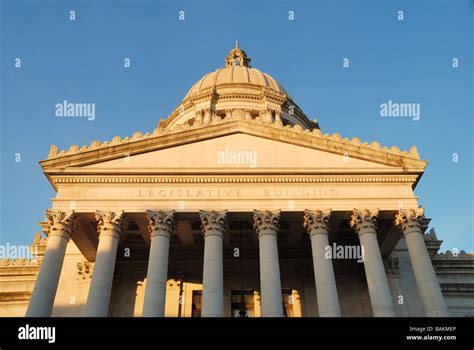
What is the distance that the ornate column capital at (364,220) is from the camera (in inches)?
1078

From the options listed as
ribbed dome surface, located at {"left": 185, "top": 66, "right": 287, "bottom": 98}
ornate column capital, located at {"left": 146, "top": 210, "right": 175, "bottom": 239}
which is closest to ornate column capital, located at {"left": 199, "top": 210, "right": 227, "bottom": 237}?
ornate column capital, located at {"left": 146, "top": 210, "right": 175, "bottom": 239}

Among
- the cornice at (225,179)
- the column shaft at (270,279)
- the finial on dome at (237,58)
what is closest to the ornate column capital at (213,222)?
the cornice at (225,179)

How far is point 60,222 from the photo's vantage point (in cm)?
2681

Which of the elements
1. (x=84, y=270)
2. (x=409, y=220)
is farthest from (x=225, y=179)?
(x=84, y=270)

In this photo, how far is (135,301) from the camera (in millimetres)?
31500

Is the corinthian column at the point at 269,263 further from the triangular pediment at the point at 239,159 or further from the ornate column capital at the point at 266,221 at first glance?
the triangular pediment at the point at 239,159

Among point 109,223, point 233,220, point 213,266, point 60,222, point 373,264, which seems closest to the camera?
point 213,266

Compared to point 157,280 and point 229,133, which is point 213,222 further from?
point 229,133

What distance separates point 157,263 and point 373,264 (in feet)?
39.4

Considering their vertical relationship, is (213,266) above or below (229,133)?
below

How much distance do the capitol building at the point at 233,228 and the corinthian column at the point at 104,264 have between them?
6 cm
